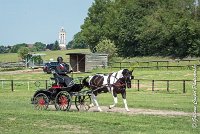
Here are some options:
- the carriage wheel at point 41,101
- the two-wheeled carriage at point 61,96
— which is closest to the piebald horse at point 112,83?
the two-wheeled carriage at point 61,96

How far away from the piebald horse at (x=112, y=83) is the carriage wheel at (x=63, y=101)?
3.09 feet

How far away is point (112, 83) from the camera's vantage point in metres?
19.1

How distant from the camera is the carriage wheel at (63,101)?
1931 centimetres

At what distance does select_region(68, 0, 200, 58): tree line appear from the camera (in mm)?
94375

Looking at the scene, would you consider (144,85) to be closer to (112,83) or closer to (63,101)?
(63,101)

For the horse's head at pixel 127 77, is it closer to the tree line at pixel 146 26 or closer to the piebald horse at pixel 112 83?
the piebald horse at pixel 112 83

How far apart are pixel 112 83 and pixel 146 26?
83.3 meters

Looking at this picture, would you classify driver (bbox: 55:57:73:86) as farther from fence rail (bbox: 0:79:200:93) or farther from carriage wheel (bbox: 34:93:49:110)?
fence rail (bbox: 0:79:200:93)

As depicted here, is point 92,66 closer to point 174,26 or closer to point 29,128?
point 174,26

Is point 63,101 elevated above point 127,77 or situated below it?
below

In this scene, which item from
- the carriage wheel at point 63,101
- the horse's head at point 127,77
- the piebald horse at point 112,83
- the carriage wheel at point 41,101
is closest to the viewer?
the horse's head at point 127,77

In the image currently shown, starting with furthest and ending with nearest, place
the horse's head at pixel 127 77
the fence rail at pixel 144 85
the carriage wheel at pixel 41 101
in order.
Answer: the fence rail at pixel 144 85, the carriage wheel at pixel 41 101, the horse's head at pixel 127 77

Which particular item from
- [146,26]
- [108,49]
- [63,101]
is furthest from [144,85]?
[146,26]

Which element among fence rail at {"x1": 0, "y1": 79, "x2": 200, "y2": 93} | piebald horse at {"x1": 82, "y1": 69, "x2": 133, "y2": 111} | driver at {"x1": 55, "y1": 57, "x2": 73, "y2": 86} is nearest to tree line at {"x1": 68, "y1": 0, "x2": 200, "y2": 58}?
fence rail at {"x1": 0, "y1": 79, "x2": 200, "y2": 93}
